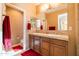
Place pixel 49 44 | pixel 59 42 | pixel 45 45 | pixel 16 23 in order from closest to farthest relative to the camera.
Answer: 1. pixel 59 42
2. pixel 49 44
3. pixel 45 45
4. pixel 16 23

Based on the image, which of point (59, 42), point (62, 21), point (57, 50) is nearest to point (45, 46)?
point (57, 50)

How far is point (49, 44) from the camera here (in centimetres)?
228

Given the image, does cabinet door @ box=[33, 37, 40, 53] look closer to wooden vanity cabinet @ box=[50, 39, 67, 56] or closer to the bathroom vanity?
the bathroom vanity

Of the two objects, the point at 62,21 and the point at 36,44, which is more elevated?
the point at 62,21

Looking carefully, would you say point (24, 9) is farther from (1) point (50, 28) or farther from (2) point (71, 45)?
(2) point (71, 45)

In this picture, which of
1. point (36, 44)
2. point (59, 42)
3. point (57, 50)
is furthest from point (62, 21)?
point (36, 44)

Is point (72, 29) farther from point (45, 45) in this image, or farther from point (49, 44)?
point (45, 45)

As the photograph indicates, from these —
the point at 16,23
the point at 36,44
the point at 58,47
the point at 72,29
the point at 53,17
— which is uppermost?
the point at 53,17

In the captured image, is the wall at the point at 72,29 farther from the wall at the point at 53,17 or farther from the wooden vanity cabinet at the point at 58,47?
the wall at the point at 53,17

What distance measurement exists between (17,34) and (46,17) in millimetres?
1051

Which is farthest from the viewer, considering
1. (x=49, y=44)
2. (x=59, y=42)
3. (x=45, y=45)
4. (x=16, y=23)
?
(x=16, y=23)

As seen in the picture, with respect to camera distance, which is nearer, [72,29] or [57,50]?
[72,29]

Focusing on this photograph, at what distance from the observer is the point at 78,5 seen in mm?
1471

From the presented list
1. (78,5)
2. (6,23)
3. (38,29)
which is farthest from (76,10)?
(38,29)
